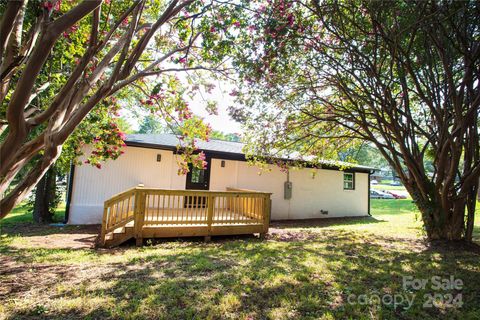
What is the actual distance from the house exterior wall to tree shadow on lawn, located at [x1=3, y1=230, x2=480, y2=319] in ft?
15.8

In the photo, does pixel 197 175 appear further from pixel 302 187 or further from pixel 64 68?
pixel 64 68

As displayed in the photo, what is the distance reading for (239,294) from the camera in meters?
3.46

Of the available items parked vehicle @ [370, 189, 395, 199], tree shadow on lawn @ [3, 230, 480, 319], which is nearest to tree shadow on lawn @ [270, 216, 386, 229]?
tree shadow on lawn @ [3, 230, 480, 319]

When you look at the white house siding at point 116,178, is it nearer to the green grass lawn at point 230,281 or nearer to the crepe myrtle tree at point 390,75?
the green grass lawn at point 230,281

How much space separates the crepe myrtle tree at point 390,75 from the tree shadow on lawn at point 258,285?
1.92 meters

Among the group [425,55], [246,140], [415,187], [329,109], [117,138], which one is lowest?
[415,187]

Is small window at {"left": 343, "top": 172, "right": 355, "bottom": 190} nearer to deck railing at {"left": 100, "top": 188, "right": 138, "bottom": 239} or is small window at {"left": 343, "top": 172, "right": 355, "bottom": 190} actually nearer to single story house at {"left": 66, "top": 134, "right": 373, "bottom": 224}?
single story house at {"left": 66, "top": 134, "right": 373, "bottom": 224}

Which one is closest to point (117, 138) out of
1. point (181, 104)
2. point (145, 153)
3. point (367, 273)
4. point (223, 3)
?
point (181, 104)

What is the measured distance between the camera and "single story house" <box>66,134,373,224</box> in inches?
374

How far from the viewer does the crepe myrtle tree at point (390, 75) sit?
5281 mm

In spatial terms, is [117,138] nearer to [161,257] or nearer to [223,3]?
[161,257]

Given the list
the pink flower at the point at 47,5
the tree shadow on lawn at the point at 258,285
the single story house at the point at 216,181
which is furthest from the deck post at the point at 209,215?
the pink flower at the point at 47,5

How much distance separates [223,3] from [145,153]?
6967 millimetres

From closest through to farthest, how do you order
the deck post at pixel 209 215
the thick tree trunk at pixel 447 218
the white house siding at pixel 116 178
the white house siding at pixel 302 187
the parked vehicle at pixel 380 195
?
1. the thick tree trunk at pixel 447 218
2. the deck post at pixel 209 215
3. the white house siding at pixel 116 178
4. the white house siding at pixel 302 187
5. the parked vehicle at pixel 380 195
